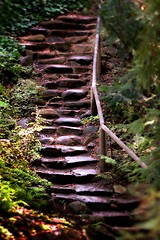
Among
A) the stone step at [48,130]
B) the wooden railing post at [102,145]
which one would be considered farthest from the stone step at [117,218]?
the stone step at [48,130]

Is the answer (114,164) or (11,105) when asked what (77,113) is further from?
(114,164)

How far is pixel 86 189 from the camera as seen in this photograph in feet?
18.8

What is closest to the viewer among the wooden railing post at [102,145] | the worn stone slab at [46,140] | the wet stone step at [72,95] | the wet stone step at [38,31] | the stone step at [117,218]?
the stone step at [117,218]

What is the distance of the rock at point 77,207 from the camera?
17.4 feet

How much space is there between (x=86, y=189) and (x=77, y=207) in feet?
1.47

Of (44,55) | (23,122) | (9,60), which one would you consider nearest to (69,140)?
(23,122)

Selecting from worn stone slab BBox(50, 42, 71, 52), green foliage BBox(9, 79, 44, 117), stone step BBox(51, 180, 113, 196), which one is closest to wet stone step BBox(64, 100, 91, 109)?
green foliage BBox(9, 79, 44, 117)

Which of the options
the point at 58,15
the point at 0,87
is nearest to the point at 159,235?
the point at 0,87

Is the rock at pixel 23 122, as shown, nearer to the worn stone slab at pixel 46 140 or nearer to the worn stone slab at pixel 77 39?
the worn stone slab at pixel 46 140

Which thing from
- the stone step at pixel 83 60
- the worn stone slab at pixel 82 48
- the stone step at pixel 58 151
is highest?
the worn stone slab at pixel 82 48

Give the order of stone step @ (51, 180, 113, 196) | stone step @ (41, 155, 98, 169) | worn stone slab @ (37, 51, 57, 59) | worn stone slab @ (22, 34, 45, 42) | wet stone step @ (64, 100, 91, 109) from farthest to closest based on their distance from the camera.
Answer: worn stone slab @ (22, 34, 45, 42), worn stone slab @ (37, 51, 57, 59), wet stone step @ (64, 100, 91, 109), stone step @ (41, 155, 98, 169), stone step @ (51, 180, 113, 196)

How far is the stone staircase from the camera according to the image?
5.39 meters

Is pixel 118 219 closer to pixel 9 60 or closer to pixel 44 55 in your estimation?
pixel 9 60

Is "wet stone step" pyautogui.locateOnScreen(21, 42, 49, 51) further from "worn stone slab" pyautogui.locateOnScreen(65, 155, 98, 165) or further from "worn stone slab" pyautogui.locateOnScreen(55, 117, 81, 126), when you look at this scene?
"worn stone slab" pyautogui.locateOnScreen(65, 155, 98, 165)
